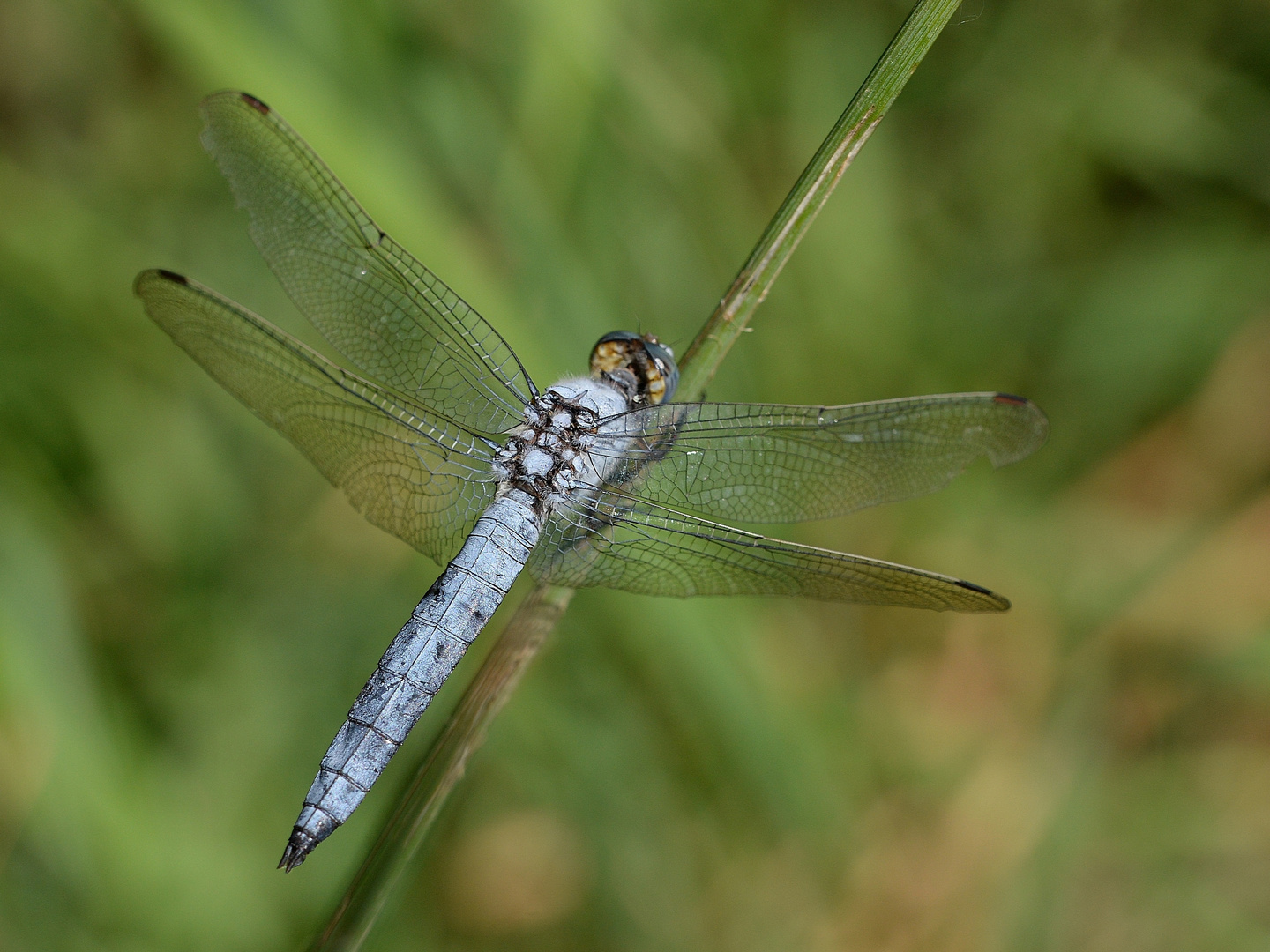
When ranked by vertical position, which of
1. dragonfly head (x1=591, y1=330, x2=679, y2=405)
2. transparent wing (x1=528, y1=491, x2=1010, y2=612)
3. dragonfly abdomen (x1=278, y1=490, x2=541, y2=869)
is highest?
dragonfly head (x1=591, y1=330, x2=679, y2=405)

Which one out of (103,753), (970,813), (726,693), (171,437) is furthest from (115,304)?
(970,813)

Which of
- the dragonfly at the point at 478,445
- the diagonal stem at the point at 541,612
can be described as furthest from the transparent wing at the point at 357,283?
the diagonal stem at the point at 541,612

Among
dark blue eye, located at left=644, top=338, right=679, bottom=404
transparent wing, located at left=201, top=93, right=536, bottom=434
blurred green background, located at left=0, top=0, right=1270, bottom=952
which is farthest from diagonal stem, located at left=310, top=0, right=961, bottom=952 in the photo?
blurred green background, located at left=0, top=0, right=1270, bottom=952

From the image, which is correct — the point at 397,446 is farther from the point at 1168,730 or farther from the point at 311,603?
the point at 1168,730

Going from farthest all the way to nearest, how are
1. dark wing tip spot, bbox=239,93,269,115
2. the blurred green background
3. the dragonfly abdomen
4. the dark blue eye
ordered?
the blurred green background, the dark blue eye, dark wing tip spot, bbox=239,93,269,115, the dragonfly abdomen

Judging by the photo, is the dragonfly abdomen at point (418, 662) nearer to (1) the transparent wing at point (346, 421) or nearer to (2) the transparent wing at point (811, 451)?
(1) the transparent wing at point (346, 421)

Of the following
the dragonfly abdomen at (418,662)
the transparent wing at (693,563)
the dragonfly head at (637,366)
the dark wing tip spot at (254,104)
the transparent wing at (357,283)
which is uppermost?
the dragonfly head at (637,366)

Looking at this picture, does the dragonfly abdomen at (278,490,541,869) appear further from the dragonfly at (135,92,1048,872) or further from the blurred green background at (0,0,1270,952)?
the blurred green background at (0,0,1270,952)
